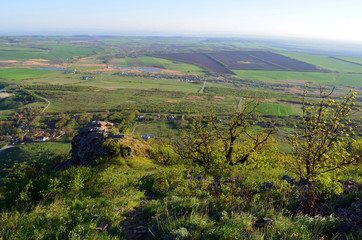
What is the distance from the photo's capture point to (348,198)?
897cm

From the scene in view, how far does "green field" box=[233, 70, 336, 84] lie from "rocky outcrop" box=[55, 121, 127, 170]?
548 ft

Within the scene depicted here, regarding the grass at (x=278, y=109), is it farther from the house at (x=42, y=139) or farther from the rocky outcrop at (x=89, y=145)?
the house at (x=42, y=139)

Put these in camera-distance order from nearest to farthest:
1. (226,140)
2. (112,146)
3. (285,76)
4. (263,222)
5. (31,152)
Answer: (263,222), (226,140), (112,146), (31,152), (285,76)

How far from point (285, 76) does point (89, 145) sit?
19242 centimetres

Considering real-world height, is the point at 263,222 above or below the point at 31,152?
above

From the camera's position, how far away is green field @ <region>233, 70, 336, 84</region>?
554 ft

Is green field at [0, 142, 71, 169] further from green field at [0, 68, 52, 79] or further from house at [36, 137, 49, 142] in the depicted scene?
green field at [0, 68, 52, 79]

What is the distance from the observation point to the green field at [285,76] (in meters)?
169

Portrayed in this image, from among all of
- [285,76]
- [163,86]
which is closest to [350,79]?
[285,76]

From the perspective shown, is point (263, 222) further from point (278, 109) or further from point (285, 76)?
point (285, 76)

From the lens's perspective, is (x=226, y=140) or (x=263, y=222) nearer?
(x=263, y=222)

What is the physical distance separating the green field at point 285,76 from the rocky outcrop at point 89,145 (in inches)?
6581

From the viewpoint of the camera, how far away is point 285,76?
586 ft

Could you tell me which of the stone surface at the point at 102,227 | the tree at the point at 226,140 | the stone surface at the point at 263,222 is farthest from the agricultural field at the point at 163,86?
the stone surface at the point at 102,227
